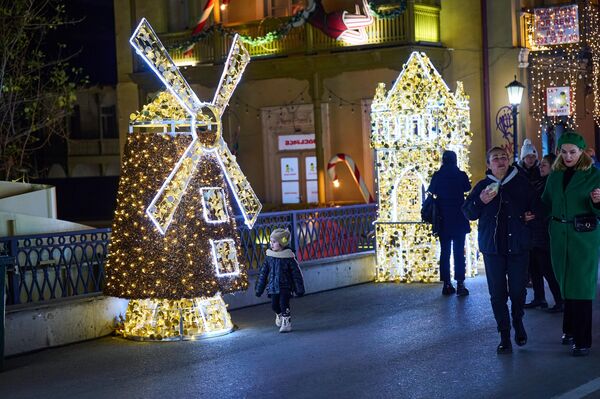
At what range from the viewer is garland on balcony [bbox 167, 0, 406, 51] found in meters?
24.7

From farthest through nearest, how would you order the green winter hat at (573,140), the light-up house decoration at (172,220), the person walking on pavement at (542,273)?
the person walking on pavement at (542,273), the light-up house decoration at (172,220), the green winter hat at (573,140)

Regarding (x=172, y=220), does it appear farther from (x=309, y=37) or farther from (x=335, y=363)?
(x=309, y=37)

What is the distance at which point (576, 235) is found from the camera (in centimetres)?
945

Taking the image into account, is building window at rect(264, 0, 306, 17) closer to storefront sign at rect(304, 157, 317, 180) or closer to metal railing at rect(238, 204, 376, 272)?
storefront sign at rect(304, 157, 317, 180)

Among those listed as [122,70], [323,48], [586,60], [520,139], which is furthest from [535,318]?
[122,70]

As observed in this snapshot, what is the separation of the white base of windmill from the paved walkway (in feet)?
0.56

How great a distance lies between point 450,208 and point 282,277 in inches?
133

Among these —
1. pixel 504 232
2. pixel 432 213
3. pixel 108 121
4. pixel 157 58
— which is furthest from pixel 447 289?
pixel 108 121

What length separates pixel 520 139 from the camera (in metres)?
24.7

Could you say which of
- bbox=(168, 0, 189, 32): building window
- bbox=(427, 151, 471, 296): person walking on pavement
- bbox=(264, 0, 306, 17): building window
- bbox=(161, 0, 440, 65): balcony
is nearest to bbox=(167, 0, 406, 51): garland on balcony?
bbox=(161, 0, 440, 65): balcony

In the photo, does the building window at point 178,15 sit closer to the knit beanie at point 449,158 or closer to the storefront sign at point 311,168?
the storefront sign at point 311,168

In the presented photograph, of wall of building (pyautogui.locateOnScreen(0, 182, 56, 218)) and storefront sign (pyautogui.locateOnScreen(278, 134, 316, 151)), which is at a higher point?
storefront sign (pyautogui.locateOnScreen(278, 134, 316, 151))

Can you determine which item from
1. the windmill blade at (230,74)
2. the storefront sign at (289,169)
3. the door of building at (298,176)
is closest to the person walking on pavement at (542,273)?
the windmill blade at (230,74)

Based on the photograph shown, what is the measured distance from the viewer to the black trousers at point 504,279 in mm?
9625
